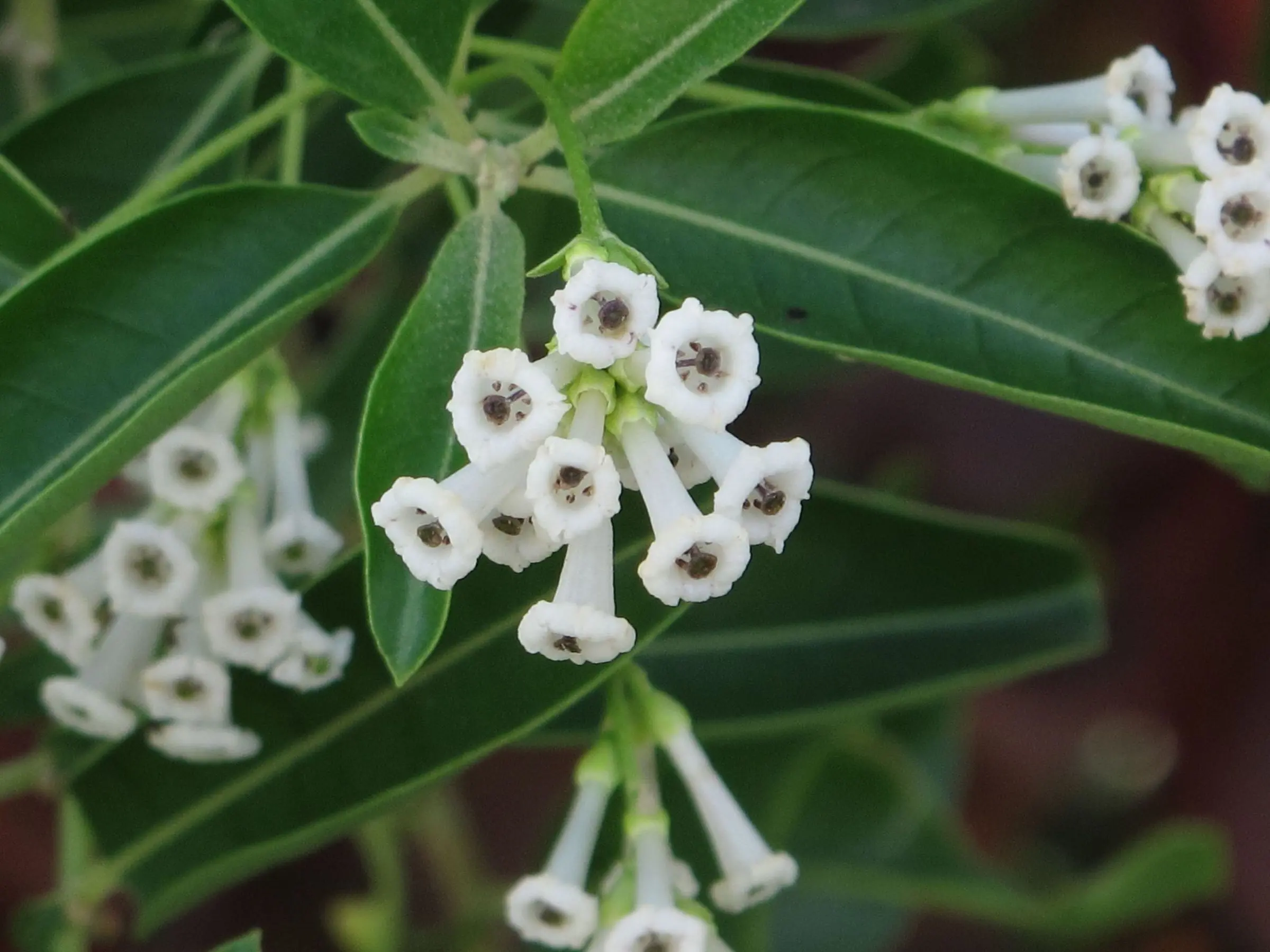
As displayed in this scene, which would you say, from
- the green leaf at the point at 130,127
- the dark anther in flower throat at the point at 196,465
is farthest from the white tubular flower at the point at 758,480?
the green leaf at the point at 130,127

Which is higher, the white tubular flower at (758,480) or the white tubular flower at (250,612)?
the white tubular flower at (250,612)

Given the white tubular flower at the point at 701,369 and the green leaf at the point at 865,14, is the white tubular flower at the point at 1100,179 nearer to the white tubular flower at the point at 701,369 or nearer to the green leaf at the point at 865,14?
the white tubular flower at the point at 701,369

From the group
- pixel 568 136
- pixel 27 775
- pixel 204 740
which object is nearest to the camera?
pixel 568 136

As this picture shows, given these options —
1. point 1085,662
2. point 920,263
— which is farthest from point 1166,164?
point 1085,662

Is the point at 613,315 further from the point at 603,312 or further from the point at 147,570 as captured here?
the point at 147,570

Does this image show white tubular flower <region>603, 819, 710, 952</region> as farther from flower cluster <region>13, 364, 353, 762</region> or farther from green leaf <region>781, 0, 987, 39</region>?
green leaf <region>781, 0, 987, 39</region>

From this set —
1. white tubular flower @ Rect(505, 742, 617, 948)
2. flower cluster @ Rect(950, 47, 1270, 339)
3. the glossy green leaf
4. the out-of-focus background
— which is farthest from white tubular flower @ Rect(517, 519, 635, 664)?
the out-of-focus background
